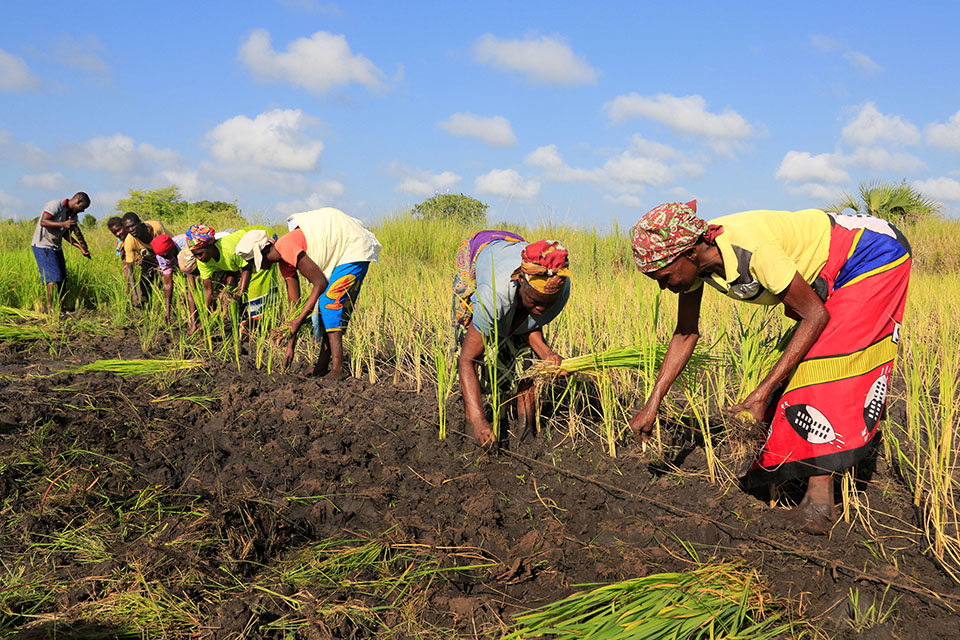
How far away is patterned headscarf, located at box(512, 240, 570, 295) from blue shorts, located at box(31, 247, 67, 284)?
6559 millimetres

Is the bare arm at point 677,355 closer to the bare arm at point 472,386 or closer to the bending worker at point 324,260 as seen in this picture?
the bare arm at point 472,386

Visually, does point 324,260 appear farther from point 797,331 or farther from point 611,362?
point 797,331

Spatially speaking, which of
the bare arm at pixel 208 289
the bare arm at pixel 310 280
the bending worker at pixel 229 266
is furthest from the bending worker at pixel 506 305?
the bare arm at pixel 208 289

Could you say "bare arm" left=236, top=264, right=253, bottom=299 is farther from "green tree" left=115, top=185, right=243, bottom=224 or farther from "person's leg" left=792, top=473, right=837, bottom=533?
"green tree" left=115, top=185, right=243, bottom=224

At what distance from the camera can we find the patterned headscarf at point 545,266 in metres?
2.71

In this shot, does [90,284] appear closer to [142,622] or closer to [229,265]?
[229,265]

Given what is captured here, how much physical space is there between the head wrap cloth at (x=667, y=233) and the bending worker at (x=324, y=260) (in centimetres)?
286

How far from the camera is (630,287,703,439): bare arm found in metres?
2.59

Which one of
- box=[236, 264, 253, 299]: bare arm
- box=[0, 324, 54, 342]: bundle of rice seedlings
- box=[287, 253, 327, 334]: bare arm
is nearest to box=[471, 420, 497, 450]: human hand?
box=[287, 253, 327, 334]: bare arm

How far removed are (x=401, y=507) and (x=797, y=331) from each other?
1705 millimetres

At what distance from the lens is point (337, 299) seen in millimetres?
4809

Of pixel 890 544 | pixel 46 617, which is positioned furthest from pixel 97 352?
pixel 890 544

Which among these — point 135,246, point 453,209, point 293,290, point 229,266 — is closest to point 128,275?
point 135,246

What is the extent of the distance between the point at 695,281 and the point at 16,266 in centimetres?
806
